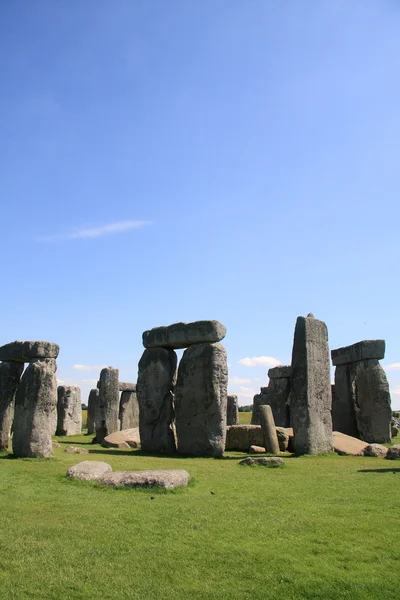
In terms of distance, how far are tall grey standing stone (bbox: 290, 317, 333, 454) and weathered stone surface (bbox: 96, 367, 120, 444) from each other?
8.78 meters

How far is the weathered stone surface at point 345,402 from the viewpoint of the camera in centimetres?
2000

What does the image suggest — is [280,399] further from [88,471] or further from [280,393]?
[88,471]

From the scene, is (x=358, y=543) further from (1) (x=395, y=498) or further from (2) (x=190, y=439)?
(2) (x=190, y=439)

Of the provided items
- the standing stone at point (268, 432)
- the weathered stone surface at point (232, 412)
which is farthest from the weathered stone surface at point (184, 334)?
the weathered stone surface at point (232, 412)

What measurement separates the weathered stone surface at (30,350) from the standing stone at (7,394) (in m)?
0.34

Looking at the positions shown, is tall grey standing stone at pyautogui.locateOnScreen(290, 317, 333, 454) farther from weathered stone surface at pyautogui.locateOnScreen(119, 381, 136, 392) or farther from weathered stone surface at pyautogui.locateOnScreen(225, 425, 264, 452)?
weathered stone surface at pyautogui.locateOnScreen(119, 381, 136, 392)

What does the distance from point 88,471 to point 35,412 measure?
10.5 ft

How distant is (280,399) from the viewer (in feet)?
72.7

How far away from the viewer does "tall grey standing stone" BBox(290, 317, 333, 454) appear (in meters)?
13.3

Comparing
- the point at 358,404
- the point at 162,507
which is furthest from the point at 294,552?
the point at 358,404

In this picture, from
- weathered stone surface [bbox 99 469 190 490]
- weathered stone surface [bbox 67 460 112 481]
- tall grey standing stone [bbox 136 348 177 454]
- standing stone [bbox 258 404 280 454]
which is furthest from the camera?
tall grey standing stone [bbox 136 348 177 454]

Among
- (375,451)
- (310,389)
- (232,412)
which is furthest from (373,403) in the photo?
(232,412)

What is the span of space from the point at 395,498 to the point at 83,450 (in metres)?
8.85

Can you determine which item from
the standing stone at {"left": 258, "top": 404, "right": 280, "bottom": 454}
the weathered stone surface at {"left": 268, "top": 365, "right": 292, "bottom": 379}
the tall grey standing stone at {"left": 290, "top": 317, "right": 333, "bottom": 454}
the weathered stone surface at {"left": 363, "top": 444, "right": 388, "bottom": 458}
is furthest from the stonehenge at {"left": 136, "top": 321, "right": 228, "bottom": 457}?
the weathered stone surface at {"left": 268, "top": 365, "right": 292, "bottom": 379}
